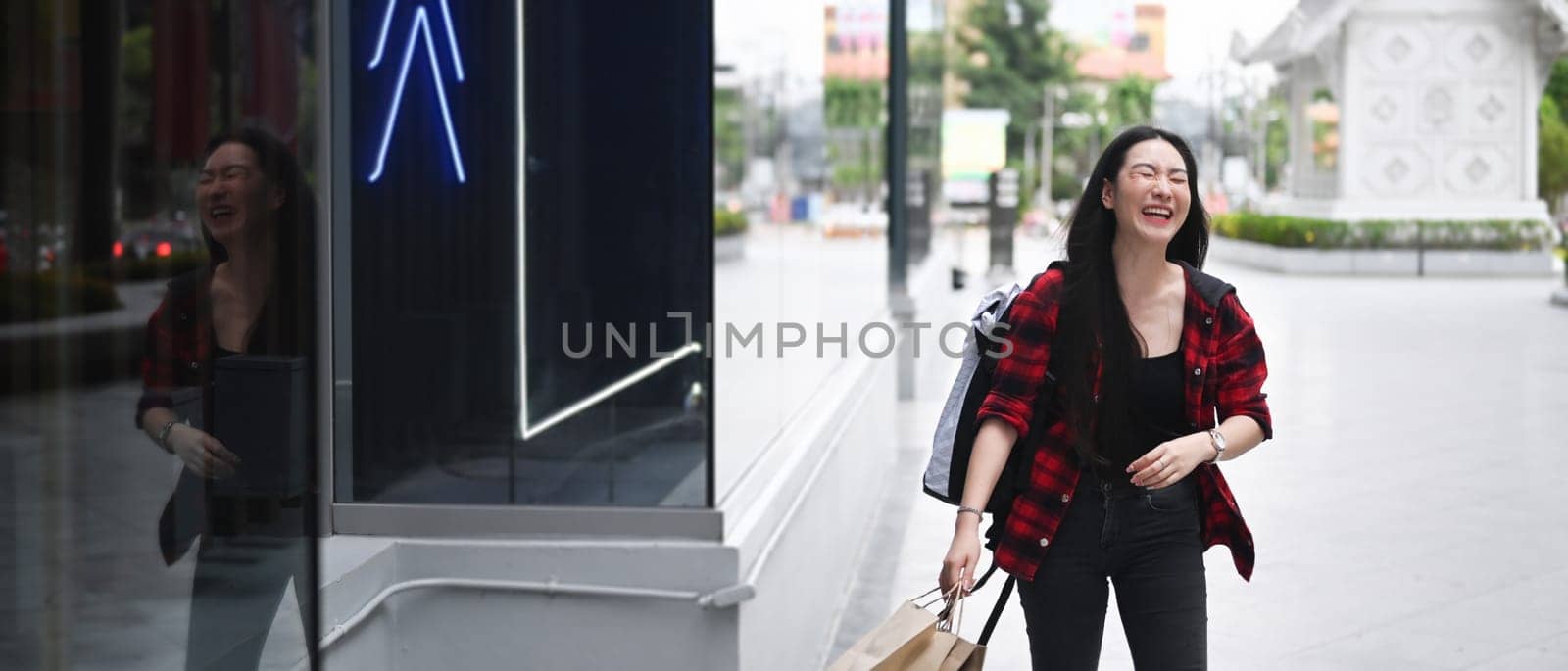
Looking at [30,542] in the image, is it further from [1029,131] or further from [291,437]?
[1029,131]

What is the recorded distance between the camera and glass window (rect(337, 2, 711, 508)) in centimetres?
434

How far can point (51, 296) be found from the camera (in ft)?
6.23

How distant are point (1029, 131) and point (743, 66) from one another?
282 feet

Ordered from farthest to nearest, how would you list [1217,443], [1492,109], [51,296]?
[1492,109] < [1217,443] < [51,296]

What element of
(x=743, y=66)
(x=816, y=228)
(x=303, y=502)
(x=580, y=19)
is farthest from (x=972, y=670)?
(x=816, y=228)

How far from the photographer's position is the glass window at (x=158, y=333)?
6.13 ft

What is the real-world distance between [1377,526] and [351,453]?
5.27 meters

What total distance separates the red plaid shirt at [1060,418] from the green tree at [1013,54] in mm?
81948

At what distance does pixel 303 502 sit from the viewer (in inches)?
96.0

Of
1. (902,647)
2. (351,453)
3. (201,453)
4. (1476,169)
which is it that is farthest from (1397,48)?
(201,453)

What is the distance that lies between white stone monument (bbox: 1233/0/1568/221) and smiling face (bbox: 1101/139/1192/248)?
33.0 metres

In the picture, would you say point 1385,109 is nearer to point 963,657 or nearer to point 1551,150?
point 1551,150

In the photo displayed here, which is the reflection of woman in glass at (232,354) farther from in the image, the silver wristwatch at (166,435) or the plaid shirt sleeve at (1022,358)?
the plaid shirt sleeve at (1022,358)

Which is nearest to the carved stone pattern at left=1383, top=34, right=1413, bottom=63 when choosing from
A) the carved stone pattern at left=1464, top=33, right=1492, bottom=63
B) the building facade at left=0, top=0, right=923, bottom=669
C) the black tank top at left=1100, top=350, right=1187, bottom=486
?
the carved stone pattern at left=1464, top=33, right=1492, bottom=63
